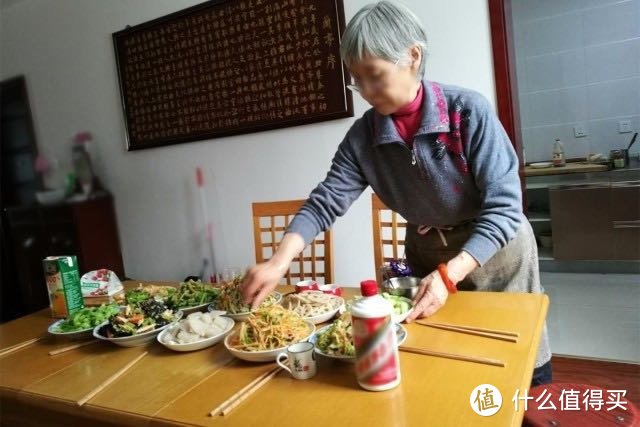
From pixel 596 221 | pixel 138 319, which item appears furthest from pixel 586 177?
pixel 138 319

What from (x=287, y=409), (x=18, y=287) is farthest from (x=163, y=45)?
(x=287, y=409)

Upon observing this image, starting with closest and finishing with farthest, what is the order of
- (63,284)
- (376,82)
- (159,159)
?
(376,82) → (63,284) → (159,159)

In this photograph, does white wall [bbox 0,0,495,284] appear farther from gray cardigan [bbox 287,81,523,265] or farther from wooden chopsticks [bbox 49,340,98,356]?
wooden chopsticks [bbox 49,340,98,356]

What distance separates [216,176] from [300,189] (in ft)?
1.94

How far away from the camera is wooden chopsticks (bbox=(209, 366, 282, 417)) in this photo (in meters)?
0.77

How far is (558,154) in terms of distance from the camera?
3.48m

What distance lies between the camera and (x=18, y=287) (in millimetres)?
2830

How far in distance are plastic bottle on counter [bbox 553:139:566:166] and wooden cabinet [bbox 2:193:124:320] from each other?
121 inches

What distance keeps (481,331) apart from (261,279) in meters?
0.50

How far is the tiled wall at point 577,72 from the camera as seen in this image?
130 inches

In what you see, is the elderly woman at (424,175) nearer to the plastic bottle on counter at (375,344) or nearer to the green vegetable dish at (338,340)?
the green vegetable dish at (338,340)

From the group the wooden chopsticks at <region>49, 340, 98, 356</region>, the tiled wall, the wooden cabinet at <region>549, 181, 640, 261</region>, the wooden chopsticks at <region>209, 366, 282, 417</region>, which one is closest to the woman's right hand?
the wooden chopsticks at <region>209, 366, 282, 417</region>

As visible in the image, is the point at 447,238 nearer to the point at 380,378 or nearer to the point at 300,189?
the point at 380,378

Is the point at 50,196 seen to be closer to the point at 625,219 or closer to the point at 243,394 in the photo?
the point at 243,394
